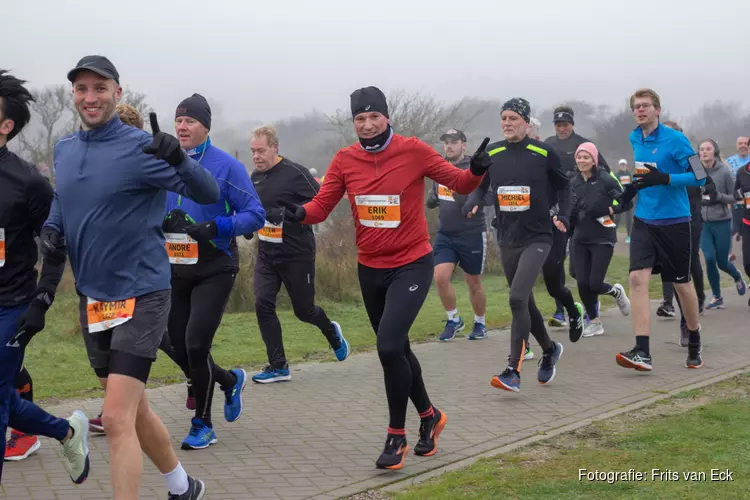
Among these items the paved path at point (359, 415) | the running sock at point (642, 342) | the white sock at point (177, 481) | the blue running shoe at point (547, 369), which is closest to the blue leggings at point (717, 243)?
the paved path at point (359, 415)

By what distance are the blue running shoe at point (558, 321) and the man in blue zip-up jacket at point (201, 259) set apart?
5789 mm

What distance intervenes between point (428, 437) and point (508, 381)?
170 cm

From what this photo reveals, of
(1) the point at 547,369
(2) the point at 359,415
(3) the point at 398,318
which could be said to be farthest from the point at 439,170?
(1) the point at 547,369

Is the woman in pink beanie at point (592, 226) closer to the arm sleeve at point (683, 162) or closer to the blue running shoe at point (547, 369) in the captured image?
the arm sleeve at point (683, 162)

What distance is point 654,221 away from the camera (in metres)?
8.89

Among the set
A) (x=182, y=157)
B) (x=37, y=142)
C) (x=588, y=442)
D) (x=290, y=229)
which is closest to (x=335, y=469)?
(x=588, y=442)

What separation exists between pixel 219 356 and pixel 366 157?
4.42 metres

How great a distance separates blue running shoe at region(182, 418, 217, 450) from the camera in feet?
21.4

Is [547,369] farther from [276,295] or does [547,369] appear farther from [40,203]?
[40,203]

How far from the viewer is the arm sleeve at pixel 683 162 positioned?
28.3 ft

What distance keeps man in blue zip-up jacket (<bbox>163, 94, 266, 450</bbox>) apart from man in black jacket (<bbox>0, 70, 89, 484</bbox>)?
47.0 inches

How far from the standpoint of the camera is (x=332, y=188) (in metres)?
6.41

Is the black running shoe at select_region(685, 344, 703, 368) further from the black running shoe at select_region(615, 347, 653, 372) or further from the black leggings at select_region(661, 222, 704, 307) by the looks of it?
the black leggings at select_region(661, 222, 704, 307)

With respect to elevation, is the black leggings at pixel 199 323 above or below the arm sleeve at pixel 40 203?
below
